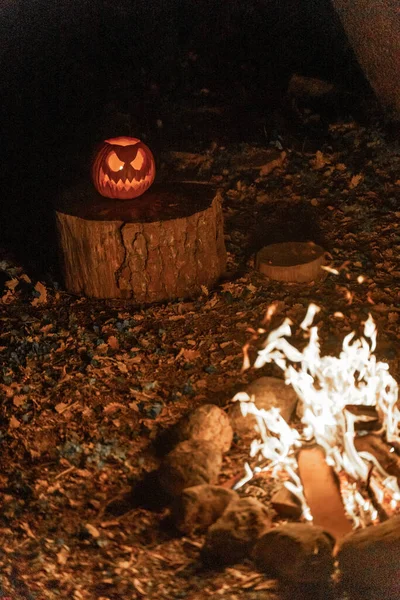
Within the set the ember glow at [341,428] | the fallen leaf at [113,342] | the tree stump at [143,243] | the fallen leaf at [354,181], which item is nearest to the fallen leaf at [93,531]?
the ember glow at [341,428]

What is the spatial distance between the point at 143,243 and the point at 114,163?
0.61m

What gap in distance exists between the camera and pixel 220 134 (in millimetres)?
8102

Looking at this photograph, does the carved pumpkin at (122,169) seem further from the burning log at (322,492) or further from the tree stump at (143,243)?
the burning log at (322,492)

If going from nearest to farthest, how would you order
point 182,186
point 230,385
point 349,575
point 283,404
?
point 349,575 → point 283,404 → point 230,385 → point 182,186

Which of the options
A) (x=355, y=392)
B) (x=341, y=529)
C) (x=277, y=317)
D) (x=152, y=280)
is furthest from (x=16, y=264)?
(x=341, y=529)

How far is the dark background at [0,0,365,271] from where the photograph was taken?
8055 mm

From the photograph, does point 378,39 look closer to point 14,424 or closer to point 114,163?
point 114,163

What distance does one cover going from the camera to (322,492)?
11.8 ft

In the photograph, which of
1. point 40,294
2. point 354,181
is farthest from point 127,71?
point 40,294

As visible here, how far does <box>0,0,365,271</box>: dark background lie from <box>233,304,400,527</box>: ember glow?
3223 mm

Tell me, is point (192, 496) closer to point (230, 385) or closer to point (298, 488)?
point (298, 488)

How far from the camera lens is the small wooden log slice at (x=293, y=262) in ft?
18.1

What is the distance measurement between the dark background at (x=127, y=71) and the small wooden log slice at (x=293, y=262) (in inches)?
77.2

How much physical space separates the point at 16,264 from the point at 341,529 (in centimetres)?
364
